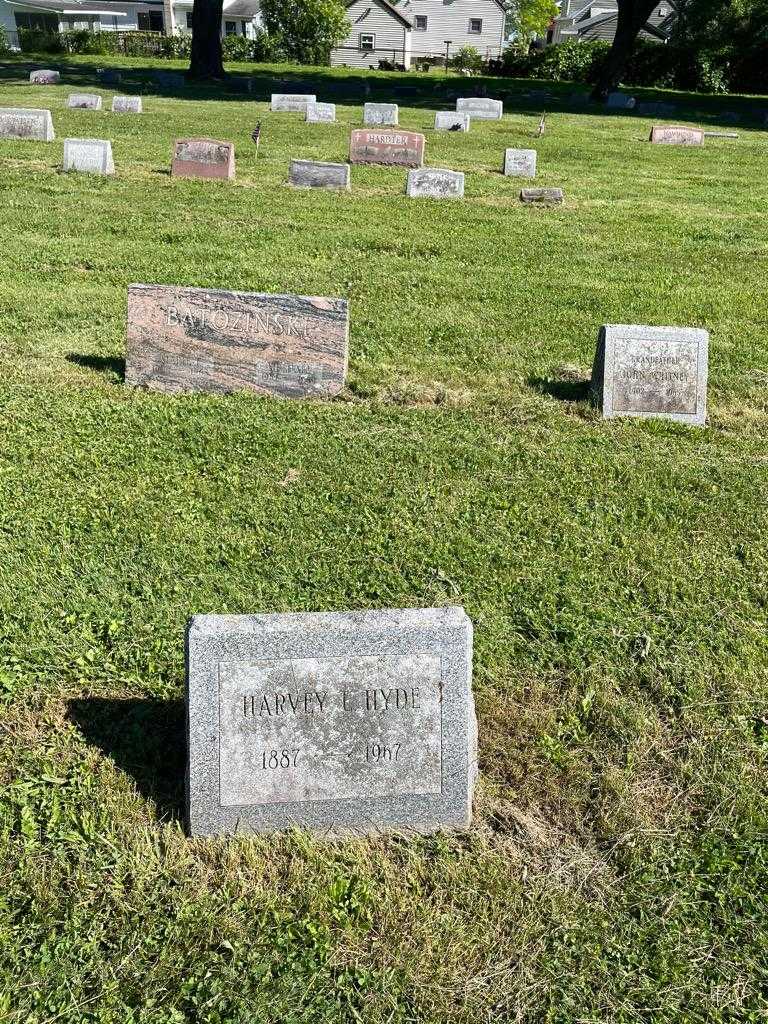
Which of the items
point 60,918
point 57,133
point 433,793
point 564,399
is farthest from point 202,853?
point 57,133

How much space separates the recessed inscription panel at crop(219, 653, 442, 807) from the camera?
135 inches

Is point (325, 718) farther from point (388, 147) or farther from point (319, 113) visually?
point (319, 113)

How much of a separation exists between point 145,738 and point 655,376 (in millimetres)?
5281

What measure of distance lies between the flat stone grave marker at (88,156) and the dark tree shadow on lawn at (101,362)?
32.7 ft

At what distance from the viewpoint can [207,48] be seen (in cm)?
3769

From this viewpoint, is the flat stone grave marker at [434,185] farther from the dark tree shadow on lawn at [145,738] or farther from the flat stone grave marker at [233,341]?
the dark tree shadow on lawn at [145,738]

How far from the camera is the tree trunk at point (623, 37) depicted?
35.8 metres

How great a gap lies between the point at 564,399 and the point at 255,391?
2.62 meters

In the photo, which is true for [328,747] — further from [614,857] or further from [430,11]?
[430,11]

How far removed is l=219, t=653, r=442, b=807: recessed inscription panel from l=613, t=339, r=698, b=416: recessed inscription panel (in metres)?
4.85

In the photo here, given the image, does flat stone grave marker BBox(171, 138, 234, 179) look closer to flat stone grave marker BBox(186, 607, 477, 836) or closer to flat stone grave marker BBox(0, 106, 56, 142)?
flat stone grave marker BBox(0, 106, 56, 142)

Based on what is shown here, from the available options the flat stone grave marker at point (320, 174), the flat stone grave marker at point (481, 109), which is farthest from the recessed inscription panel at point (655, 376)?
A: the flat stone grave marker at point (481, 109)

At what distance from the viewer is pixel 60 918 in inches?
129

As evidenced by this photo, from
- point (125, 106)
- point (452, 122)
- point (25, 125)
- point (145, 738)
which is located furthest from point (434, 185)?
point (145, 738)
